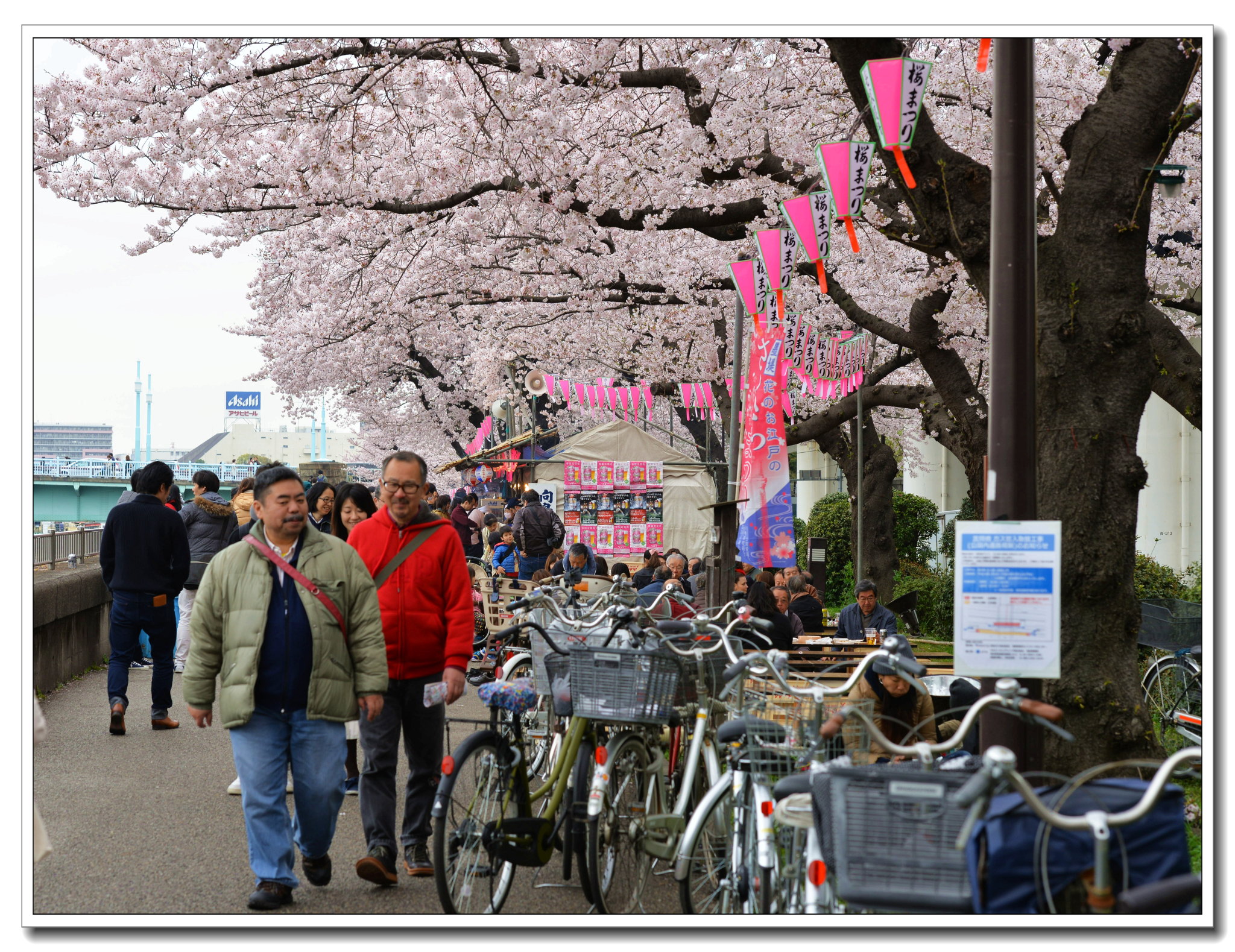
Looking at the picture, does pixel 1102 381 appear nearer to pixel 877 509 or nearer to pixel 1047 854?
pixel 1047 854

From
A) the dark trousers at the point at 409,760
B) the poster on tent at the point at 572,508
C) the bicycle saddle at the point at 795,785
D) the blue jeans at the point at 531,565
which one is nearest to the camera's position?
the bicycle saddle at the point at 795,785

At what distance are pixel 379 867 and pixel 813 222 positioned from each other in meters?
5.47

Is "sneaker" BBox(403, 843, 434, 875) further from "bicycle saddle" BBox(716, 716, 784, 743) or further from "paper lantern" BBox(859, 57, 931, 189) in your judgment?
"paper lantern" BBox(859, 57, 931, 189)

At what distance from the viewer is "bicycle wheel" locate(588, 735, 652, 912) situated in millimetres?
4898

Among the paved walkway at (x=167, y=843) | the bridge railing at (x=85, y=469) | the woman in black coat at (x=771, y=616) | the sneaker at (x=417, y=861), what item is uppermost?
the bridge railing at (x=85, y=469)

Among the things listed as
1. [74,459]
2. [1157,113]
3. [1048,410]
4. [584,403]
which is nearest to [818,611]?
[1048,410]

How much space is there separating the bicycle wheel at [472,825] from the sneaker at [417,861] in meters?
0.75

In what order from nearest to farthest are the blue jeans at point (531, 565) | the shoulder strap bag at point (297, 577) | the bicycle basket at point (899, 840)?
1. the bicycle basket at point (899, 840)
2. the shoulder strap bag at point (297, 577)
3. the blue jeans at point (531, 565)

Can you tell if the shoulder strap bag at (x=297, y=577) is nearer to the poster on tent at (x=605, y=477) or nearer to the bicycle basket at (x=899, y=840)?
the bicycle basket at (x=899, y=840)

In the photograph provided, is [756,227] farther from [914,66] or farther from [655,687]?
[655,687]

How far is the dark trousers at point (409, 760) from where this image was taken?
5465 mm

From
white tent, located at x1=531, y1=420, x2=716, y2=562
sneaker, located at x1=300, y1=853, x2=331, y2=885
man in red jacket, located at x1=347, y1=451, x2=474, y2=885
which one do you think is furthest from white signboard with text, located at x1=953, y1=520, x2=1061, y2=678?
white tent, located at x1=531, y1=420, x2=716, y2=562

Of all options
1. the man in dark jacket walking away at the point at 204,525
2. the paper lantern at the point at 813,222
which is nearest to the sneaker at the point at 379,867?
the paper lantern at the point at 813,222
